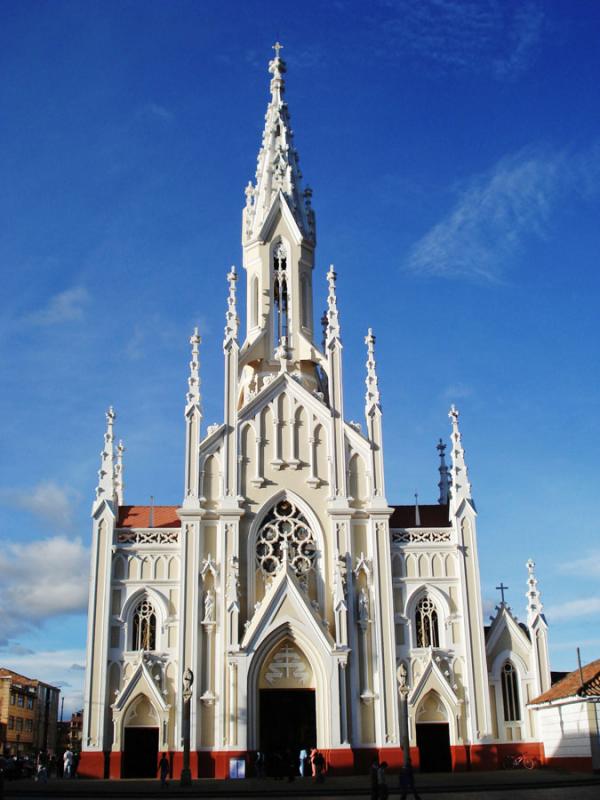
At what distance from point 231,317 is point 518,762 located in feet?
80.5

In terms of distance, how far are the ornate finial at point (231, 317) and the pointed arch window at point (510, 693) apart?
66.6 feet

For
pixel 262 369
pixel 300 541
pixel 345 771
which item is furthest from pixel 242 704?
pixel 262 369

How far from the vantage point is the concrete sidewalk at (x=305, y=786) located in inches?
1188

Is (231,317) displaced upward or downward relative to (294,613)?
upward

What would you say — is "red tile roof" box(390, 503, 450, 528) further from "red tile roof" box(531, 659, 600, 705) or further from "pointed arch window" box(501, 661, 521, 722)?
"red tile roof" box(531, 659, 600, 705)

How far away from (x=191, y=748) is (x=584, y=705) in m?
16.0

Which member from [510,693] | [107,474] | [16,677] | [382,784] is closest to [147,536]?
[107,474]

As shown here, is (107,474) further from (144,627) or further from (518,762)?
(518,762)

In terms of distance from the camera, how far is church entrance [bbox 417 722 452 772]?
133 feet

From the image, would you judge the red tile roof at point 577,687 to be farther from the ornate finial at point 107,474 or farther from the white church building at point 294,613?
the ornate finial at point 107,474

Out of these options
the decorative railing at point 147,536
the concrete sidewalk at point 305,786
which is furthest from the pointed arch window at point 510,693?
the decorative railing at point 147,536

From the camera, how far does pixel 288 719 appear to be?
1590 inches

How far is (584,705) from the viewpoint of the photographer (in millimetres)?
35469

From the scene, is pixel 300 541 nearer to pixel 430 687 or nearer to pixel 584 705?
pixel 430 687
